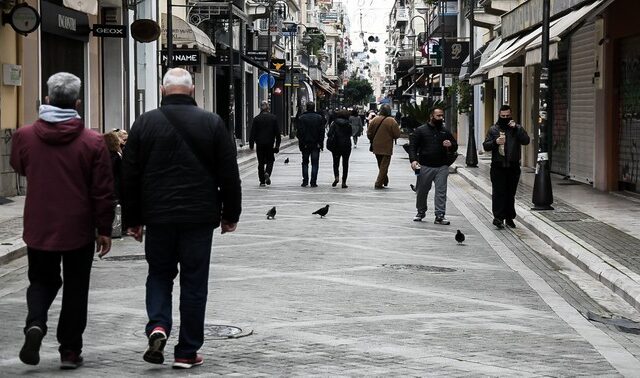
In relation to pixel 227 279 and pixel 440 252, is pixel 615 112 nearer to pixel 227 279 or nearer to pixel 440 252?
pixel 440 252

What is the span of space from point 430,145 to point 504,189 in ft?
5.24

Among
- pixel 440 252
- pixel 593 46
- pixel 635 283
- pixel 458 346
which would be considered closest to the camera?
pixel 458 346

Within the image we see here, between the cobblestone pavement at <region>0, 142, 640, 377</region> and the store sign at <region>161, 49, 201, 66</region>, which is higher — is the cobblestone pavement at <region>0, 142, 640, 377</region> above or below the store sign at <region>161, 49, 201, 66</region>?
below

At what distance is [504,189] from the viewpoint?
17281mm

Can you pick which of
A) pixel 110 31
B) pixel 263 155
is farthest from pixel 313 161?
pixel 110 31

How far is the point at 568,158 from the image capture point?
2789cm

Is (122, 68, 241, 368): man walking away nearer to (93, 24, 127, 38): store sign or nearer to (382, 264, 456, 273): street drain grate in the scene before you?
(382, 264, 456, 273): street drain grate

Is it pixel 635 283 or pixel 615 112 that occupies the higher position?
pixel 615 112

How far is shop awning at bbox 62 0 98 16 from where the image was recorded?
22266mm

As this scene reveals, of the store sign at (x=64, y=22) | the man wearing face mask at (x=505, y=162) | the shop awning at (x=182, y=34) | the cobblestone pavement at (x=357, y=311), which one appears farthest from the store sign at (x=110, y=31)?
the man wearing face mask at (x=505, y=162)

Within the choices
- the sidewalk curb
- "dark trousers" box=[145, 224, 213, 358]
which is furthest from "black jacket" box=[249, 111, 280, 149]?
"dark trousers" box=[145, 224, 213, 358]

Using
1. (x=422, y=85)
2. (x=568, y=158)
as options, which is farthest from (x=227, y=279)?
(x=422, y=85)

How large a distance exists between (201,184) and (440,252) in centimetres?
748

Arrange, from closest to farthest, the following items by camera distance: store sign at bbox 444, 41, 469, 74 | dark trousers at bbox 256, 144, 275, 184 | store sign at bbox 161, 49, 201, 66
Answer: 1. dark trousers at bbox 256, 144, 275, 184
2. store sign at bbox 161, 49, 201, 66
3. store sign at bbox 444, 41, 469, 74
